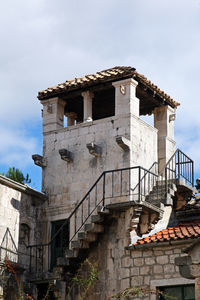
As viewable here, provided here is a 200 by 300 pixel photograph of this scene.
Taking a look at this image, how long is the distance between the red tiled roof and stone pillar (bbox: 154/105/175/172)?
113 inches

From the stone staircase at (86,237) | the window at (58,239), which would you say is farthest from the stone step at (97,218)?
the window at (58,239)

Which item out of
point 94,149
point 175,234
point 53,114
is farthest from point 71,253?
point 53,114

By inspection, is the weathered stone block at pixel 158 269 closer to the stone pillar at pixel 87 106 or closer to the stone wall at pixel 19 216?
the stone wall at pixel 19 216

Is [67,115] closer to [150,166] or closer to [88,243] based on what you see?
[150,166]

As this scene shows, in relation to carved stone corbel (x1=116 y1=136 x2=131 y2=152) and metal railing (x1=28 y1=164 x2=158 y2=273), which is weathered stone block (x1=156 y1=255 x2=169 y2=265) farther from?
carved stone corbel (x1=116 y1=136 x2=131 y2=152)

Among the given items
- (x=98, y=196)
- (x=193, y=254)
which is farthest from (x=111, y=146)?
(x=193, y=254)

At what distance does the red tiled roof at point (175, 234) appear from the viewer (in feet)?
58.0

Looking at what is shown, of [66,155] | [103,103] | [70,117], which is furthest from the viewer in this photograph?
[70,117]

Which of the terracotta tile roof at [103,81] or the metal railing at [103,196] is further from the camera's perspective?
the terracotta tile roof at [103,81]

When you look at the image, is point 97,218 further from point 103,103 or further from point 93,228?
point 103,103

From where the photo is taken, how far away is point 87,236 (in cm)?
1880

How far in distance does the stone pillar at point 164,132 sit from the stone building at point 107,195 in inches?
1.3

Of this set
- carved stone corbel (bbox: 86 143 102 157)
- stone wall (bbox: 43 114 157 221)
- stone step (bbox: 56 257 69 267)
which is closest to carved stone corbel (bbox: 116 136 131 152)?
stone wall (bbox: 43 114 157 221)

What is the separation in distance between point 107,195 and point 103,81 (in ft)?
11.7
